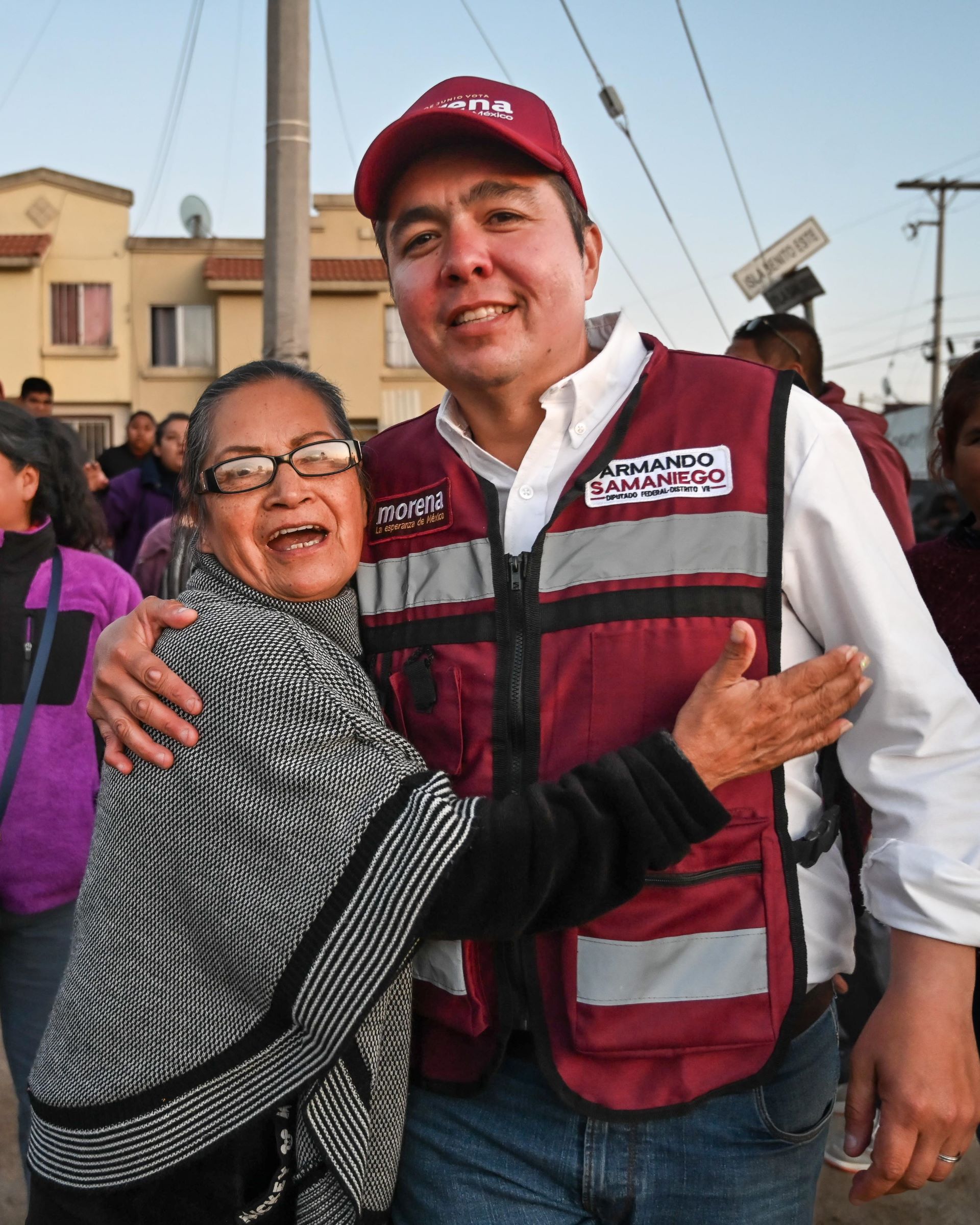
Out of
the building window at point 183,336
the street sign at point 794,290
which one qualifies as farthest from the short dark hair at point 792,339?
the building window at point 183,336

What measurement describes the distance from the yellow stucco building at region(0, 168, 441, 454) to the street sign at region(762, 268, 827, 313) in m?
20.6

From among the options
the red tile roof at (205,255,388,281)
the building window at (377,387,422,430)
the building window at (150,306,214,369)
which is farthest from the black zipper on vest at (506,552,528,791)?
the building window at (150,306,214,369)

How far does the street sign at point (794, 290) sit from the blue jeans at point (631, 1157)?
18.3 ft

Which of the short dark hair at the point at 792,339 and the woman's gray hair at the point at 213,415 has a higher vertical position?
the short dark hair at the point at 792,339

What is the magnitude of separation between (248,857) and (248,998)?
0.21m

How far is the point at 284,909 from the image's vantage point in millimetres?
1545

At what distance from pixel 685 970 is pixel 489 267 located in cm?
117

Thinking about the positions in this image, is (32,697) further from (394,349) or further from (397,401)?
(394,349)

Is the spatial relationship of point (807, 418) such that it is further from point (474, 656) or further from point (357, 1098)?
point (357, 1098)

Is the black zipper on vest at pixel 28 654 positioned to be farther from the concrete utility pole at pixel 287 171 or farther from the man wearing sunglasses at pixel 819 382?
the concrete utility pole at pixel 287 171

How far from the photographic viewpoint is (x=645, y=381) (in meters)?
1.87

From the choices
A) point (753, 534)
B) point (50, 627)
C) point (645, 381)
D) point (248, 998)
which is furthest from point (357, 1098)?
point (50, 627)

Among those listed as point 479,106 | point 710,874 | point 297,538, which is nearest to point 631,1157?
point 710,874

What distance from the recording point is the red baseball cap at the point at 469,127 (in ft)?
5.95
